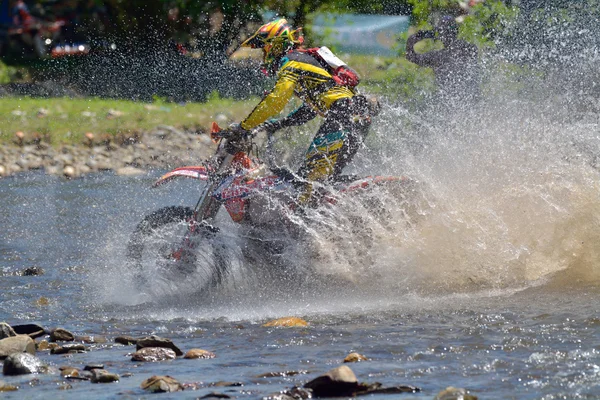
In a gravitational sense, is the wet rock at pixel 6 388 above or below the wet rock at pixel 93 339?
below

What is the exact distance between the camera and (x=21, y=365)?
21.7 feet

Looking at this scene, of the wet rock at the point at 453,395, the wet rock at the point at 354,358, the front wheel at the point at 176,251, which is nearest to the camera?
the wet rock at the point at 453,395

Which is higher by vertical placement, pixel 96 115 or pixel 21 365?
pixel 96 115

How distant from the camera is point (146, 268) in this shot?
9.48 metres

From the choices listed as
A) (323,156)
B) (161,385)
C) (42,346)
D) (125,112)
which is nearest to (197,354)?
(161,385)

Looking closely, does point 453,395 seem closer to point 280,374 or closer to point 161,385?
point 280,374

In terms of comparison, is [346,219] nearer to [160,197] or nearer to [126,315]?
[126,315]

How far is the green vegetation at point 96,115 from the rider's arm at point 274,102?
13195 millimetres

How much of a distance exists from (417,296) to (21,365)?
11.3ft

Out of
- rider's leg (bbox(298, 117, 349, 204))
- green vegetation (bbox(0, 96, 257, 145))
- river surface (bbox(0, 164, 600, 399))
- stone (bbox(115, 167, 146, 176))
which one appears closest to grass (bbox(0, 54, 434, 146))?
green vegetation (bbox(0, 96, 257, 145))

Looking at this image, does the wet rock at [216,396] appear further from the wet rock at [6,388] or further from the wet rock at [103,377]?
the wet rock at [6,388]

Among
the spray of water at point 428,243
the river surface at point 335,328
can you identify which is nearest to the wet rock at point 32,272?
the river surface at point 335,328

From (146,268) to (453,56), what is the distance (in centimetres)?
912

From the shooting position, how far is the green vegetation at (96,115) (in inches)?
867
